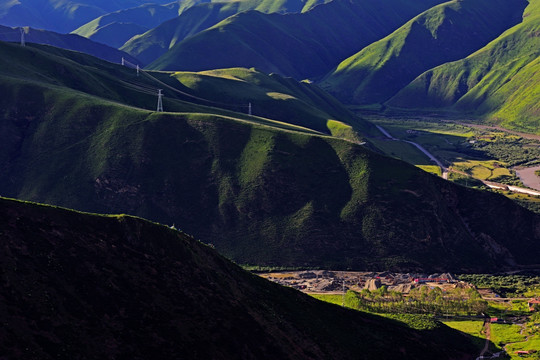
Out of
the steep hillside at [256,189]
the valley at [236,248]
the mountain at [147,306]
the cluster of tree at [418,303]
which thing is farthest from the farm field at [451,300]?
the mountain at [147,306]

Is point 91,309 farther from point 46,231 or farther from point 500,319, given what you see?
point 500,319

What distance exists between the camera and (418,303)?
126562mm

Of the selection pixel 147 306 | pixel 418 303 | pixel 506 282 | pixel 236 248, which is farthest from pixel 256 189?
pixel 147 306

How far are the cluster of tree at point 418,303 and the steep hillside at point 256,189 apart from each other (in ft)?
78.0

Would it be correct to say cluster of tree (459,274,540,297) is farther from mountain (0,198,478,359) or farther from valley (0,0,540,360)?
mountain (0,198,478,359)

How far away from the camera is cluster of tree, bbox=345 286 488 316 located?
12538 centimetres

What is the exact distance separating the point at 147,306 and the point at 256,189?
95740 mm

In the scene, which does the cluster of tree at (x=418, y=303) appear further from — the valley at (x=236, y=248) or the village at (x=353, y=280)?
the village at (x=353, y=280)

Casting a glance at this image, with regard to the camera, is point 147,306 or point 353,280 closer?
point 147,306

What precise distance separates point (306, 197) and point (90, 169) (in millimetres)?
61966

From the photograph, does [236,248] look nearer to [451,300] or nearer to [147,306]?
[451,300]

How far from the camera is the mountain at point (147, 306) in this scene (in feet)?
226

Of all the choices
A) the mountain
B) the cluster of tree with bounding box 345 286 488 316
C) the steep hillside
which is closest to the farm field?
the cluster of tree with bounding box 345 286 488 316

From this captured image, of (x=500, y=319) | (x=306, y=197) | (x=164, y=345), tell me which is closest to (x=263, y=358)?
(x=164, y=345)
